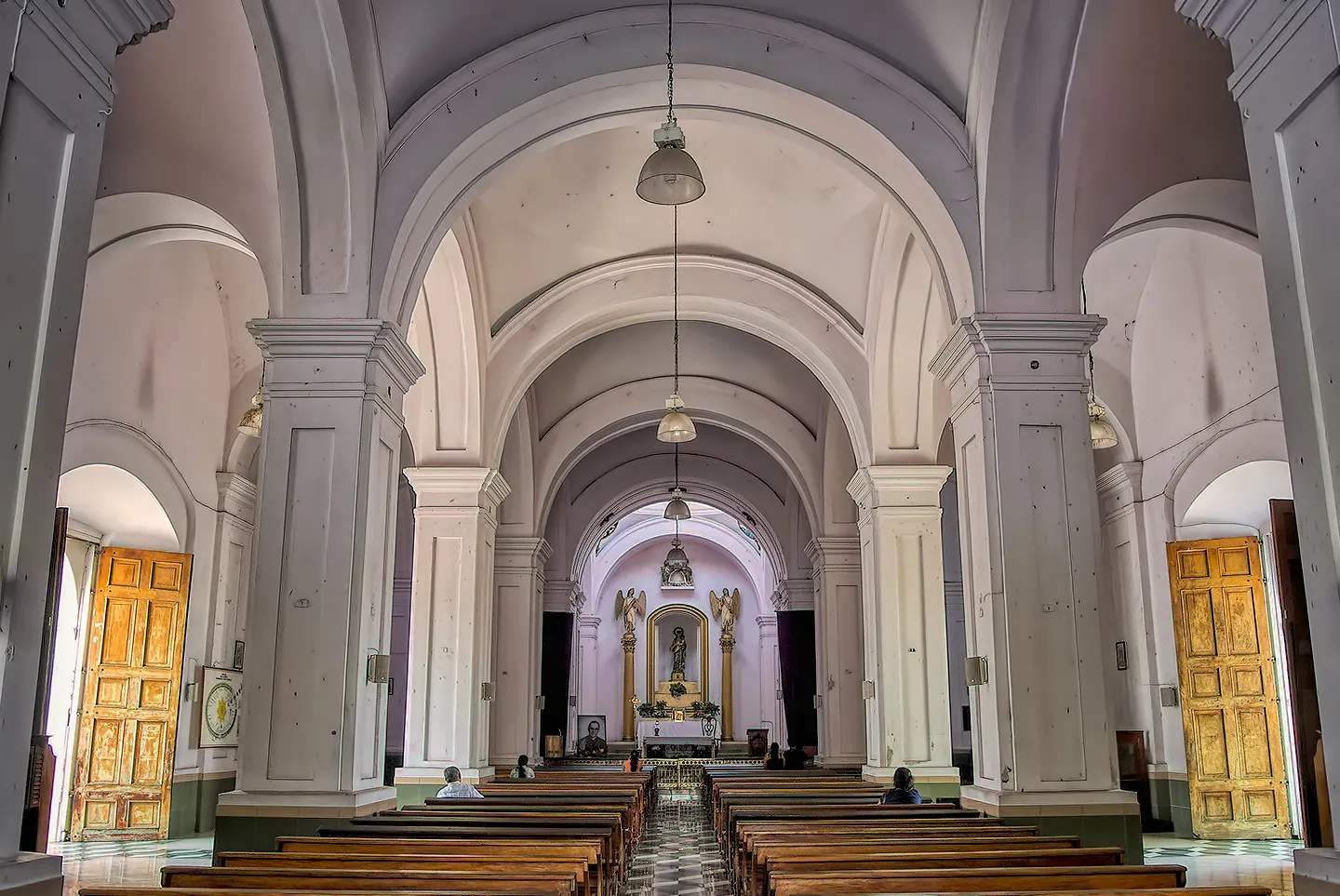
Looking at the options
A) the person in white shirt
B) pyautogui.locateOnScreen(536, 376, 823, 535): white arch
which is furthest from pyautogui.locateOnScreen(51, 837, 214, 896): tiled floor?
pyautogui.locateOnScreen(536, 376, 823, 535): white arch

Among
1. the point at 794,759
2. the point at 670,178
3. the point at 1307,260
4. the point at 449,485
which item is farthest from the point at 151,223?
the point at 794,759

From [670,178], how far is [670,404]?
4.70 meters

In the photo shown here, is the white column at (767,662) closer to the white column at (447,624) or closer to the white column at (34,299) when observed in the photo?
the white column at (447,624)

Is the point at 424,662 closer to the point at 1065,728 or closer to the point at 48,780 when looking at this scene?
the point at 48,780

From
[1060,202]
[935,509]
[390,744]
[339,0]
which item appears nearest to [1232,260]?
[935,509]


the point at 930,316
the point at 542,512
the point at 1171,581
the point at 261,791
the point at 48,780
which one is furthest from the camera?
the point at 542,512

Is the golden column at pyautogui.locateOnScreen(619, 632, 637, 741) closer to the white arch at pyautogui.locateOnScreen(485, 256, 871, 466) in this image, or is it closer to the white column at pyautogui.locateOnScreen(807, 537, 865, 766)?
the white column at pyautogui.locateOnScreen(807, 537, 865, 766)

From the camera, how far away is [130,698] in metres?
11.0

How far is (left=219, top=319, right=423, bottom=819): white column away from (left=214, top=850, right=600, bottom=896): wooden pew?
1512 millimetres

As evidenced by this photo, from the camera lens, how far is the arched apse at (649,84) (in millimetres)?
6992

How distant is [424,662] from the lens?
10.5 metres

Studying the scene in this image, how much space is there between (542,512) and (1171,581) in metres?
7.38

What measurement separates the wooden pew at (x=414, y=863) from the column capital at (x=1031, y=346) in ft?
12.1

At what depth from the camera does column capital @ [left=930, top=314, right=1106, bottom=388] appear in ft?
21.6
